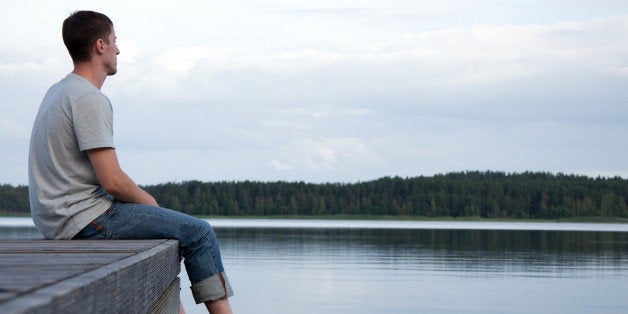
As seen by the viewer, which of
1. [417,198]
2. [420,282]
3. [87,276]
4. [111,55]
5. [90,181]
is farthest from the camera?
[417,198]

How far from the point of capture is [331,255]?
49312mm

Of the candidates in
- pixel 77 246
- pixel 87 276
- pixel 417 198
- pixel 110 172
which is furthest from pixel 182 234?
pixel 417 198

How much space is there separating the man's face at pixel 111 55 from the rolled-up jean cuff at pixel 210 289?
140 centimetres

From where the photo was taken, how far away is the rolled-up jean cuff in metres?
5.44

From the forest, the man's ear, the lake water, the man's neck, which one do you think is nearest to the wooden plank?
the man's neck

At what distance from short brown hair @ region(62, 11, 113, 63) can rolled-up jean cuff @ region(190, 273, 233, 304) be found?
1480mm

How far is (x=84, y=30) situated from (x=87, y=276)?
3.21m

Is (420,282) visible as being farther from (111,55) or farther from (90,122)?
(90,122)

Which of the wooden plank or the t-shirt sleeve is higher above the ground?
the t-shirt sleeve

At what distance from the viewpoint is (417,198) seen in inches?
7121

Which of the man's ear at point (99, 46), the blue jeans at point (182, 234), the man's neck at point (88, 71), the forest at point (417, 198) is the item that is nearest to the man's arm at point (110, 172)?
the blue jeans at point (182, 234)

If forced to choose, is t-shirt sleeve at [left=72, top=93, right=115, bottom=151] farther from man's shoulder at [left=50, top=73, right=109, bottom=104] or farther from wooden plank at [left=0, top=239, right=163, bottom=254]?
wooden plank at [left=0, top=239, right=163, bottom=254]

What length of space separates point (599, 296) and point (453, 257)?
58.6 ft

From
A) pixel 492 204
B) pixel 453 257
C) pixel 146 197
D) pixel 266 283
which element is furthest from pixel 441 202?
pixel 146 197
